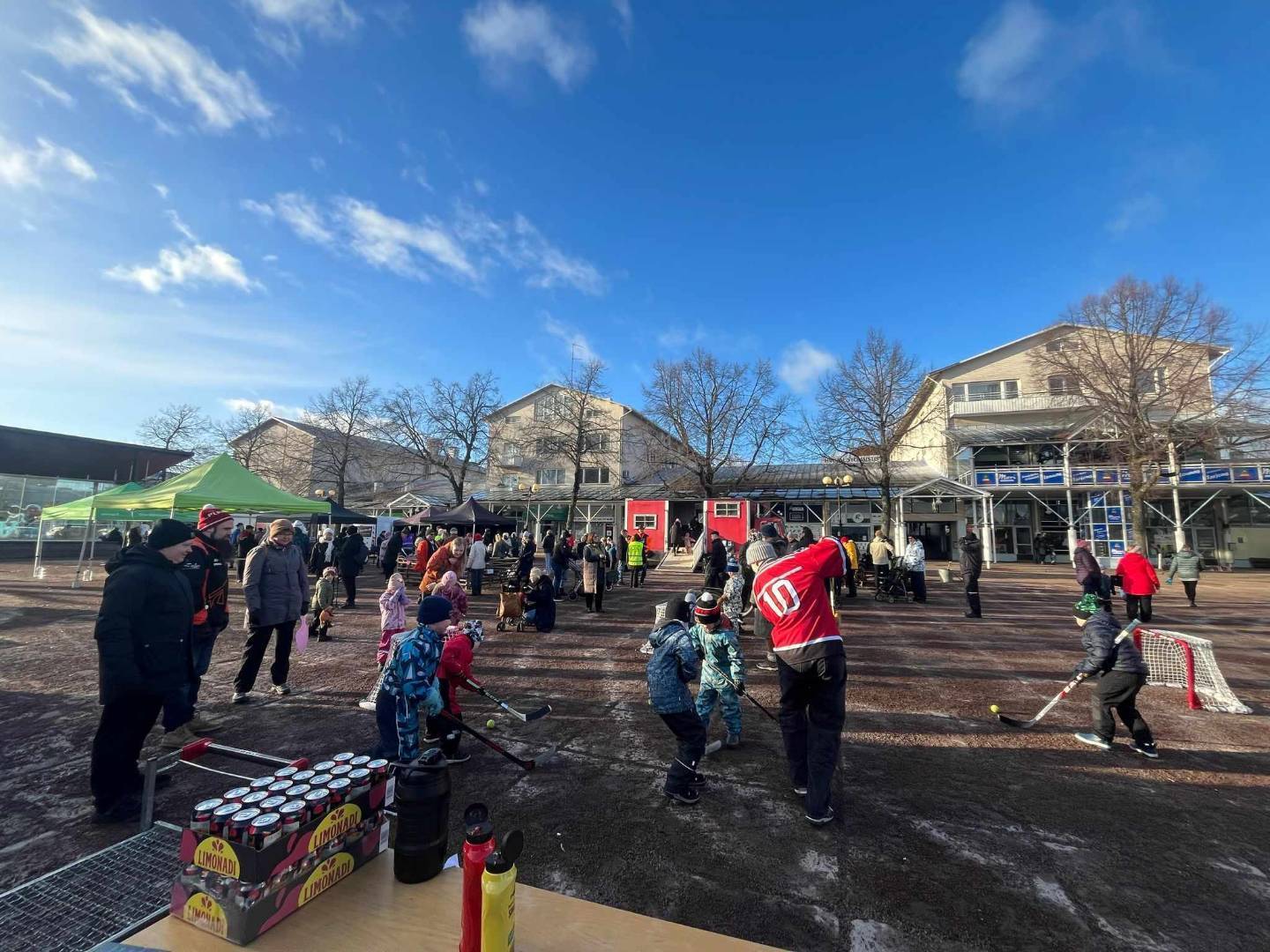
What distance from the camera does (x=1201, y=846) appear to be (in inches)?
135

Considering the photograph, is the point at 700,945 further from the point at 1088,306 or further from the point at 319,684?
the point at 1088,306

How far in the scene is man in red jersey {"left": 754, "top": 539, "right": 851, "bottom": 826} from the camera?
362 cm

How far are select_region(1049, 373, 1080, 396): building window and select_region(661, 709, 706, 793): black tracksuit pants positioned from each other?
28.2 meters

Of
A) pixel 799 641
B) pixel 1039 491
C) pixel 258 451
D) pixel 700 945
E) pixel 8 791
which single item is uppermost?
pixel 258 451

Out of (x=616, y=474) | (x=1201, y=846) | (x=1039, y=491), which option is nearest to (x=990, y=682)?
(x=1201, y=846)

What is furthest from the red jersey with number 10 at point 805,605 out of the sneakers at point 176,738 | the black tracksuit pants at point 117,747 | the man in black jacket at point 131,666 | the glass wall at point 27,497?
the glass wall at point 27,497

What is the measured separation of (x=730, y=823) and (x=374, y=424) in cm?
3876

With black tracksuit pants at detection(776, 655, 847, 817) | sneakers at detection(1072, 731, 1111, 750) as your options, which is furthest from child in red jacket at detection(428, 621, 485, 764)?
sneakers at detection(1072, 731, 1111, 750)

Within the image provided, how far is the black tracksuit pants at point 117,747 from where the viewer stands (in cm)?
358

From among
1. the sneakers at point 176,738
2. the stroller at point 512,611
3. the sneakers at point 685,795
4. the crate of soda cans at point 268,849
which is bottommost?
the sneakers at point 176,738

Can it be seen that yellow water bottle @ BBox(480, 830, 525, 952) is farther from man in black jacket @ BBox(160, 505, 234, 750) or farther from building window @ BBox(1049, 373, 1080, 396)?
building window @ BBox(1049, 373, 1080, 396)

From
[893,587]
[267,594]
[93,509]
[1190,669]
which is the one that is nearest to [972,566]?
[893,587]

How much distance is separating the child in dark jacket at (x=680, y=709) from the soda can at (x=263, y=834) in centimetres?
260

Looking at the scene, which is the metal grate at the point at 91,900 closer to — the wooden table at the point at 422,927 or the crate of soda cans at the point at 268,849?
the crate of soda cans at the point at 268,849
